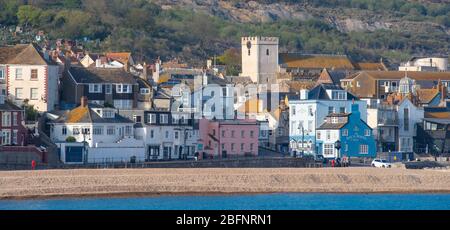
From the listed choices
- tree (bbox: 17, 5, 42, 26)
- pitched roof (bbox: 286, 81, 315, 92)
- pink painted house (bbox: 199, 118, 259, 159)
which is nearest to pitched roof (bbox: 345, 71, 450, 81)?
pitched roof (bbox: 286, 81, 315, 92)

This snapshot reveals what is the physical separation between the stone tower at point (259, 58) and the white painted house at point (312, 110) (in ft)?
106

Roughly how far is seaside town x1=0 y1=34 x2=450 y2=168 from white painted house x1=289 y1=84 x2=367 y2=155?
6 cm

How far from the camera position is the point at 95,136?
80688 mm

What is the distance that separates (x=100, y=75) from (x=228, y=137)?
26.4 feet

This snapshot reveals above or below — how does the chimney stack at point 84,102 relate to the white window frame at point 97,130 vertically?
above

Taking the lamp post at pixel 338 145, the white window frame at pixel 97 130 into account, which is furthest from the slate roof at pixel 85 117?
the lamp post at pixel 338 145

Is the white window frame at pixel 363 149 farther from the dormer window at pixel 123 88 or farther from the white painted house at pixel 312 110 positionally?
the dormer window at pixel 123 88

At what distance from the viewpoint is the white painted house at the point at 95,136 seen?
3125 inches

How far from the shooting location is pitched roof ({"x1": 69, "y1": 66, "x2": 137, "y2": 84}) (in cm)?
9025

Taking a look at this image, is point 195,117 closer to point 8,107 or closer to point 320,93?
point 320,93

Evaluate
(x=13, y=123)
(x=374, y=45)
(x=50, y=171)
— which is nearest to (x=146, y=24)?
(x=374, y=45)

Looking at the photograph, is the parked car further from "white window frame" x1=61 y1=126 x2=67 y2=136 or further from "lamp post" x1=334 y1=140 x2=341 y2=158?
"white window frame" x1=61 y1=126 x2=67 y2=136
